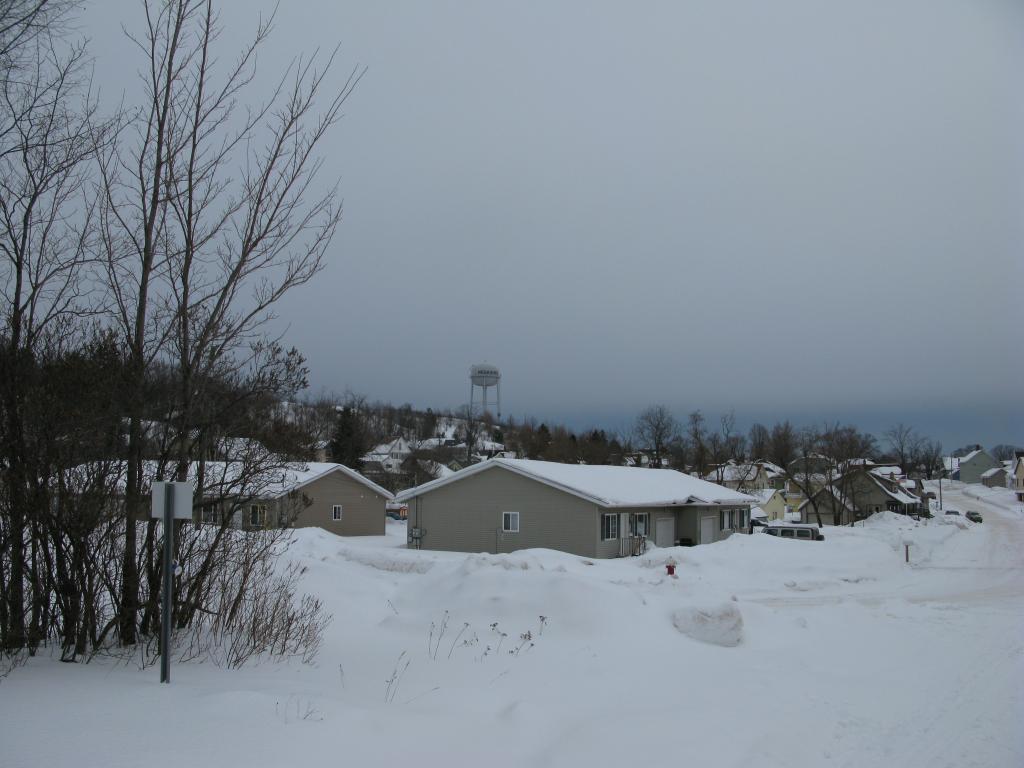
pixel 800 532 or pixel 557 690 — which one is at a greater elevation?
pixel 557 690

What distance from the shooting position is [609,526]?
107ft

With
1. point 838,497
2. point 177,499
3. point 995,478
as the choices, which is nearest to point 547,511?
point 177,499

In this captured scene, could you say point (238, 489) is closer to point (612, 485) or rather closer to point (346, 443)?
point (612, 485)

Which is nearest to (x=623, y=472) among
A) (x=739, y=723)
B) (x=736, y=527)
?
(x=736, y=527)

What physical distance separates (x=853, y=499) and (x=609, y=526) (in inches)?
1555

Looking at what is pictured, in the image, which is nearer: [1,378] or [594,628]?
[1,378]

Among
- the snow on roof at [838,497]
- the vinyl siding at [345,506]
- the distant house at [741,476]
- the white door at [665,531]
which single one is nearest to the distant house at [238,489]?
the white door at [665,531]

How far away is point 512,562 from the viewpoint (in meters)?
20.0

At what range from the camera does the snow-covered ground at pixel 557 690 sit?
6.08 meters

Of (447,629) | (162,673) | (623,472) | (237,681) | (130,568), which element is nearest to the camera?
(162,673)

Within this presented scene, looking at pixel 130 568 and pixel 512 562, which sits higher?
pixel 130 568

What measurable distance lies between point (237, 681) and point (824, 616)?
13.5 metres

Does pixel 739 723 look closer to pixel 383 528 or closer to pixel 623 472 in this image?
pixel 623 472

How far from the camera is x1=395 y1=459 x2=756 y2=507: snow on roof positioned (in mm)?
32562
